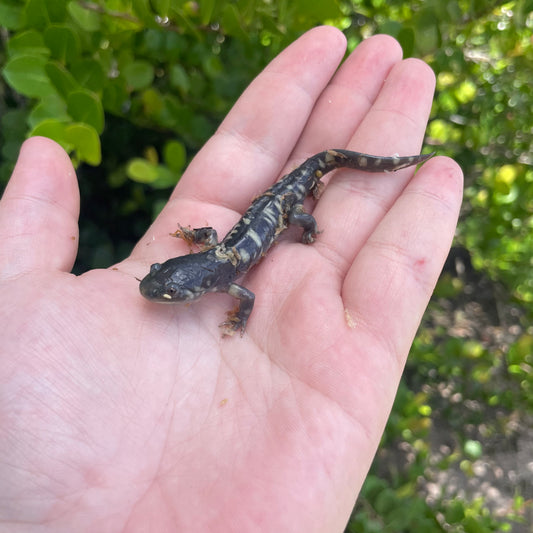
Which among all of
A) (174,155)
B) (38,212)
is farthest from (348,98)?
(38,212)

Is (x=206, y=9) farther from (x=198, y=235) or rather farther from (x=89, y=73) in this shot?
(x=198, y=235)

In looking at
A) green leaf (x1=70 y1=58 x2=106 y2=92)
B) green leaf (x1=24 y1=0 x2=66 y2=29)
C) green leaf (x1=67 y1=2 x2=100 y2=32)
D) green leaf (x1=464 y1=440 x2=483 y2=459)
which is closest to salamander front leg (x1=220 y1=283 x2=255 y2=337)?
green leaf (x1=70 y1=58 x2=106 y2=92)

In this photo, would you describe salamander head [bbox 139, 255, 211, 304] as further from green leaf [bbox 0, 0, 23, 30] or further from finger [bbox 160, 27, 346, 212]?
green leaf [bbox 0, 0, 23, 30]

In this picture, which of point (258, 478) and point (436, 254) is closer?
point (258, 478)

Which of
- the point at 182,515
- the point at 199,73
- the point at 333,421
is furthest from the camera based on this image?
the point at 199,73

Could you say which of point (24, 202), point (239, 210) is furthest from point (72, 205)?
point (239, 210)

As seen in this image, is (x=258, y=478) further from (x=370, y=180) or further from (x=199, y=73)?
(x=199, y=73)
